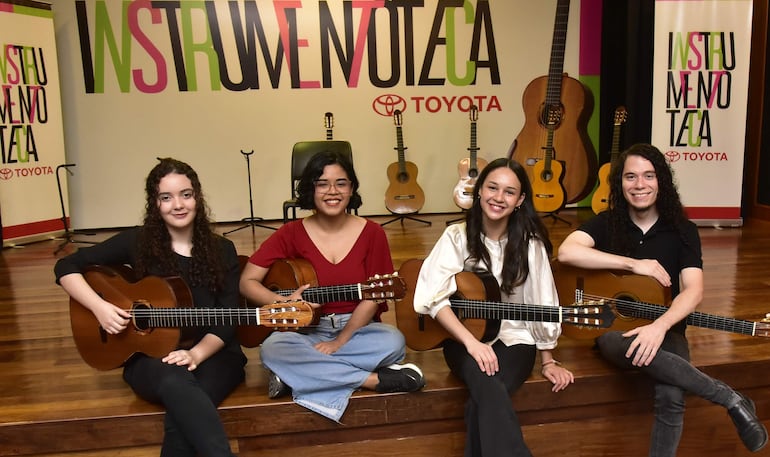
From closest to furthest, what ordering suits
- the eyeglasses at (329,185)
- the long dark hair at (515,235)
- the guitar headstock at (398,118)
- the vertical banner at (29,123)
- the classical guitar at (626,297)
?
the classical guitar at (626,297)
the long dark hair at (515,235)
the eyeglasses at (329,185)
the vertical banner at (29,123)
the guitar headstock at (398,118)

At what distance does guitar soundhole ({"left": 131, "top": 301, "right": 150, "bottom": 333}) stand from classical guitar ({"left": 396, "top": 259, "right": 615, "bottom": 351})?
36.6 inches

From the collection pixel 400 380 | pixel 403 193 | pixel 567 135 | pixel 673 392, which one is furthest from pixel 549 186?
pixel 400 380

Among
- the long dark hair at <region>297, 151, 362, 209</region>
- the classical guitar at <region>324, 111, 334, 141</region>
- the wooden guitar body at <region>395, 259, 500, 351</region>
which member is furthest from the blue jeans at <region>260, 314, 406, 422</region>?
the classical guitar at <region>324, 111, 334, 141</region>

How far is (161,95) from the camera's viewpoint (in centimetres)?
636

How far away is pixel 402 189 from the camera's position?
619cm

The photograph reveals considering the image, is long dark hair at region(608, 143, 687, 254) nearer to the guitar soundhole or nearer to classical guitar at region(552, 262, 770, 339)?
classical guitar at region(552, 262, 770, 339)

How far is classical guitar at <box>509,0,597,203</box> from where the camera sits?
18.5 feet

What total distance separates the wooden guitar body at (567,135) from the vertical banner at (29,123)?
4.44 metres

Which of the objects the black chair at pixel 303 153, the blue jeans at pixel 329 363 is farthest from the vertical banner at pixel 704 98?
the blue jeans at pixel 329 363

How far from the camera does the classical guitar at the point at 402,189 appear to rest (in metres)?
6.18

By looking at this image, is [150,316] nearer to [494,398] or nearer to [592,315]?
[494,398]

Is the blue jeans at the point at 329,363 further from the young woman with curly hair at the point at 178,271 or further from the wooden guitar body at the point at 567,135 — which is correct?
the wooden guitar body at the point at 567,135

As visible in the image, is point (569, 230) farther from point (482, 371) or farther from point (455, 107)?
point (482, 371)

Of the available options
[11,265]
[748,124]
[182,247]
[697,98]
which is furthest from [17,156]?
[748,124]
